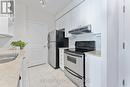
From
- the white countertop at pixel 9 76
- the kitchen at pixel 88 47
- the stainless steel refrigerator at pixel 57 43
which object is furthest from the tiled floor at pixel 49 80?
the white countertop at pixel 9 76

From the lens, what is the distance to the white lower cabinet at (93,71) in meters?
2.61

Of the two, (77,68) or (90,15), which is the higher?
(90,15)

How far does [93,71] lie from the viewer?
2822 mm

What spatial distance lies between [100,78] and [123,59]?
524 mm

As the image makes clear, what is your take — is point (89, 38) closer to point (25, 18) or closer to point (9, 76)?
point (25, 18)

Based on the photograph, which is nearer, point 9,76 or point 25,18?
point 9,76

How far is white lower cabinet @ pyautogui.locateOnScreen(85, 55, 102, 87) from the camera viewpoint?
2.61m

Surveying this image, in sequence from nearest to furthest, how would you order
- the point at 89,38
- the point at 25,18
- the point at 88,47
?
the point at 88,47 → the point at 89,38 → the point at 25,18

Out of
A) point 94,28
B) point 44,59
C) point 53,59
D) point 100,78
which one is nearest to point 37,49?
point 44,59

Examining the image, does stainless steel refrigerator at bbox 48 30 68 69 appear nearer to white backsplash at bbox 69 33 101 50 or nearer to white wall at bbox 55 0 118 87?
white backsplash at bbox 69 33 101 50

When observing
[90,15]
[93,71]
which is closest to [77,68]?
[93,71]

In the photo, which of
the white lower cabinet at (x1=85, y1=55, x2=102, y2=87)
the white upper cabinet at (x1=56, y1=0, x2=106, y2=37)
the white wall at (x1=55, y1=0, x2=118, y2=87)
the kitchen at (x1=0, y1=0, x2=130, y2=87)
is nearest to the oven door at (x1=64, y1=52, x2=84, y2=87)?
the kitchen at (x1=0, y1=0, x2=130, y2=87)

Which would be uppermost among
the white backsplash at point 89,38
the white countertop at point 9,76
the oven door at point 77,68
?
the white backsplash at point 89,38

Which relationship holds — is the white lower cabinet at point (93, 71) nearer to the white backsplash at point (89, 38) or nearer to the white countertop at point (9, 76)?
the white backsplash at point (89, 38)
